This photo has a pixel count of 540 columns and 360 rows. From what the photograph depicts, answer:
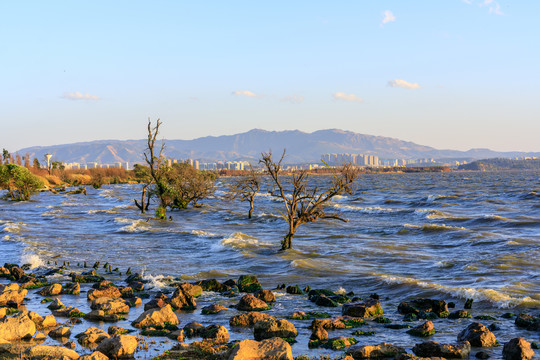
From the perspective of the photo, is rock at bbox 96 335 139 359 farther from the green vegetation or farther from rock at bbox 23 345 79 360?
the green vegetation

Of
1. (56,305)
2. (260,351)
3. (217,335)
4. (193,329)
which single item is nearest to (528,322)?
(260,351)

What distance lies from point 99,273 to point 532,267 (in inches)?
747

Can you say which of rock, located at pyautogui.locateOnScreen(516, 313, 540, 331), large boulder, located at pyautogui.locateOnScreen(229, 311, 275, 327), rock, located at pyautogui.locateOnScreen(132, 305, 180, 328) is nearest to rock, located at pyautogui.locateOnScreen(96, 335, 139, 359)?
rock, located at pyautogui.locateOnScreen(132, 305, 180, 328)

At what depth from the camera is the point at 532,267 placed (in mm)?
24172

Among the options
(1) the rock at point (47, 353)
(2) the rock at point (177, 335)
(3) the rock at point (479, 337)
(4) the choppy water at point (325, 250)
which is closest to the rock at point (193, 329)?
(2) the rock at point (177, 335)

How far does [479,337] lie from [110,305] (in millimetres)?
9445

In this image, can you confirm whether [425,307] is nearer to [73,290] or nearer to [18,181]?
[73,290]

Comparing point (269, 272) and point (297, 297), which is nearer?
point (297, 297)

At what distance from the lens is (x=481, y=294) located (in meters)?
17.7

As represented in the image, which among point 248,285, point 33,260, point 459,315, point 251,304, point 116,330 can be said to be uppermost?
point 116,330

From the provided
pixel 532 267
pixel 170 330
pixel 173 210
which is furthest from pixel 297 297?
pixel 173 210

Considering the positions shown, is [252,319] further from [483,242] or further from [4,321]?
[483,242]

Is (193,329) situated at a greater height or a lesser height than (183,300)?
greater

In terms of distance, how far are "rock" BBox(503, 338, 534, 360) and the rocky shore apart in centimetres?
2
